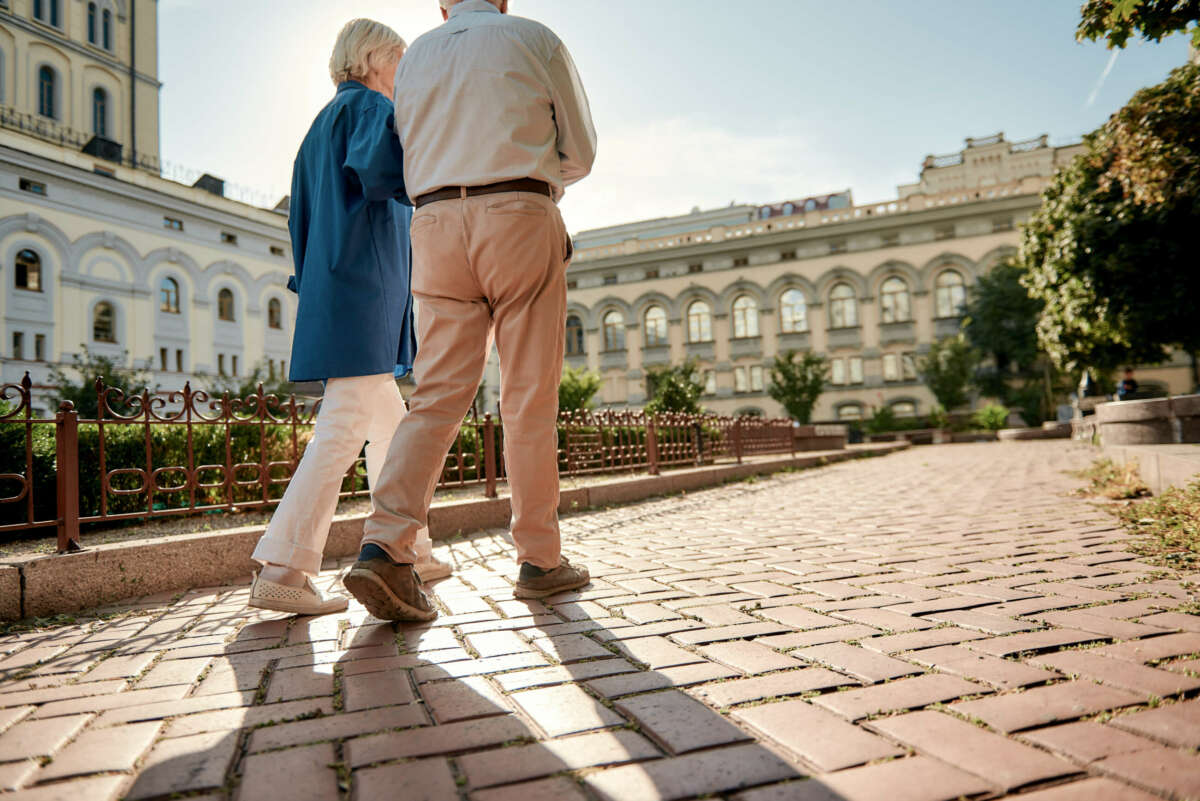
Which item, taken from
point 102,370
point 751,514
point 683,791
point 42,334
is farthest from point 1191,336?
point 42,334

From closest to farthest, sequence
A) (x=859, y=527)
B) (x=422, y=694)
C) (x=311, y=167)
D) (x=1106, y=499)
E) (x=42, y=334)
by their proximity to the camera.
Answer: (x=422, y=694) → (x=311, y=167) → (x=859, y=527) → (x=1106, y=499) → (x=42, y=334)

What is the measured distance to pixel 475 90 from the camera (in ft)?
7.63

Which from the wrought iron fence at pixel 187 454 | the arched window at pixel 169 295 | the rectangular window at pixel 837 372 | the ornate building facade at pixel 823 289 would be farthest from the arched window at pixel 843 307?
the arched window at pixel 169 295

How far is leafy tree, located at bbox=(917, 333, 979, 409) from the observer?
28.8 m

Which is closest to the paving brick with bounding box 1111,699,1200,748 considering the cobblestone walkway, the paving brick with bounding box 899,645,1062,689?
the cobblestone walkway

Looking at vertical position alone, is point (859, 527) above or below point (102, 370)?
below

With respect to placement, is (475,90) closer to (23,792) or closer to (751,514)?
(23,792)

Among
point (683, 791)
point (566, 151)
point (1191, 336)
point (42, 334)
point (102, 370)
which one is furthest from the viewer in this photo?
point (42, 334)

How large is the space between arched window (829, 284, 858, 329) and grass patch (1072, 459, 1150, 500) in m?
29.3

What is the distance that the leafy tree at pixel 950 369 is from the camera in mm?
28750

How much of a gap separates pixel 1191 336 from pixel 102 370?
23.7 meters

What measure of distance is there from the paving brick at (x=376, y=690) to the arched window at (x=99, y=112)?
34.8 m

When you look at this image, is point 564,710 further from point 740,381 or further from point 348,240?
point 740,381

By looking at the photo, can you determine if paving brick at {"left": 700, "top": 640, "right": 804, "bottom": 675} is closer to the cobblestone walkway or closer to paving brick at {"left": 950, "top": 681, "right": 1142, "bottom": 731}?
the cobblestone walkway
